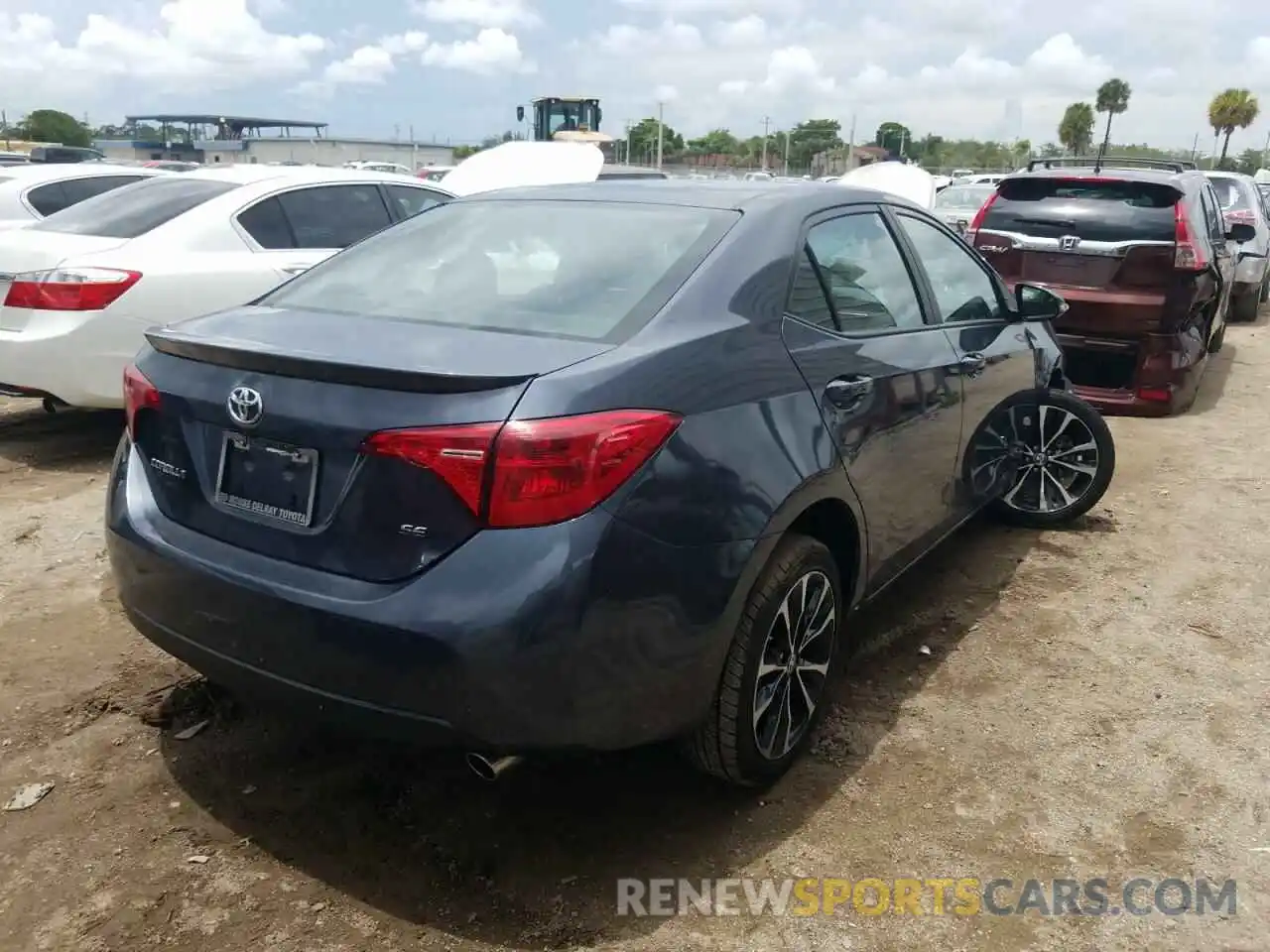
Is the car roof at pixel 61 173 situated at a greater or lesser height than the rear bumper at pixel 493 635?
greater

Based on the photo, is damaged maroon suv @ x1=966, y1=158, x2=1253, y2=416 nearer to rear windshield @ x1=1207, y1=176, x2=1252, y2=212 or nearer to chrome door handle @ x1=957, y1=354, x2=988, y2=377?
chrome door handle @ x1=957, y1=354, x2=988, y2=377

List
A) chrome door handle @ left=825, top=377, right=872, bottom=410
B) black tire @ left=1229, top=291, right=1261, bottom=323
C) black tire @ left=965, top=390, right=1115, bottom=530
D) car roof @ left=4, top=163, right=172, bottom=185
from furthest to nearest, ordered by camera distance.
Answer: black tire @ left=1229, top=291, right=1261, bottom=323
car roof @ left=4, top=163, right=172, bottom=185
black tire @ left=965, top=390, right=1115, bottom=530
chrome door handle @ left=825, top=377, right=872, bottom=410

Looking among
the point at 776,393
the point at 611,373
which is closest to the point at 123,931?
the point at 611,373

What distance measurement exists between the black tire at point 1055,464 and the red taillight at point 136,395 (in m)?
3.46

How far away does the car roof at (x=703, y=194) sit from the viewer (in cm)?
312

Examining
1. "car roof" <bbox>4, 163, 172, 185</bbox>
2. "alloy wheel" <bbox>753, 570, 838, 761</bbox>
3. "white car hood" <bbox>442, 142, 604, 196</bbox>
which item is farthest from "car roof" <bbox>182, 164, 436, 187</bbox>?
"white car hood" <bbox>442, 142, 604, 196</bbox>

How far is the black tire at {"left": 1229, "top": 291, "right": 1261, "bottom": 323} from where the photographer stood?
12414 millimetres

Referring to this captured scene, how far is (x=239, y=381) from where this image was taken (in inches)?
94.6

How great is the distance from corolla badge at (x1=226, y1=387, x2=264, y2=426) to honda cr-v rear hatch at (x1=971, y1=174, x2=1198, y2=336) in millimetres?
5919

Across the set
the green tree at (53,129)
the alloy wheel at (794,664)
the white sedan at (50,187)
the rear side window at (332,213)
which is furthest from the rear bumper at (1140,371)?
the green tree at (53,129)

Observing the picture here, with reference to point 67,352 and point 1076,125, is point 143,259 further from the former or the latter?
point 1076,125

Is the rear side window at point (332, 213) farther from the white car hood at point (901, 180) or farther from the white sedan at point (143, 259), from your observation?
the white car hood at point (901, 180)

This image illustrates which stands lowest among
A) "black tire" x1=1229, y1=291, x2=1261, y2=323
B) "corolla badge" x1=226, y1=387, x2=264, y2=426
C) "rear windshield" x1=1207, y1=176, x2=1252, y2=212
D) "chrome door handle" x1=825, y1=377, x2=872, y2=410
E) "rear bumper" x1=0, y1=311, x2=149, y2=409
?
"black tire" x1=1229, y1=291, x2=1261, y2=323

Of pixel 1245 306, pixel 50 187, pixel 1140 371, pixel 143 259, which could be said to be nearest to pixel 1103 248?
pixel 1140 371
